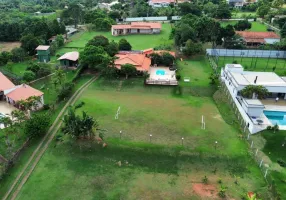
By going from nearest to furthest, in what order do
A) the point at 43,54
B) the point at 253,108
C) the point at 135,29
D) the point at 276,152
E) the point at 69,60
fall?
the point at 276,152, the point at 253,108, the point at 69,60, the point at 43,54, the point at 135,29

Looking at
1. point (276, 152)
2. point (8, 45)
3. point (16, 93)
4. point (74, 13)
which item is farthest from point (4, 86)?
point (74, 13)

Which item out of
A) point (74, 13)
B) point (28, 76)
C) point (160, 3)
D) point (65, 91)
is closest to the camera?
point (65, 91)

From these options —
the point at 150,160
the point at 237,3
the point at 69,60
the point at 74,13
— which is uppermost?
the point at 237,3

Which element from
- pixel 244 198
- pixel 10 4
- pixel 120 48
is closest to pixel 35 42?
pixel 120 48

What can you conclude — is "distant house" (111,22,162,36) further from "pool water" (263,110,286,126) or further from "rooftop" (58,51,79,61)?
"pool water" (263,110,286,126)

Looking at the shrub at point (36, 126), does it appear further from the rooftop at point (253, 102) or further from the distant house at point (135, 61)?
the rooftop at point (253, 102)

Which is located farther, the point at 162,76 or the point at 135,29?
the point at 135,29

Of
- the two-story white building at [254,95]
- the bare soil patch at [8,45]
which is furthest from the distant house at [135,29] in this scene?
the two-story white building at [254,95]

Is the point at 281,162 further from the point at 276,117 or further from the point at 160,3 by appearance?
the point at 160,3
